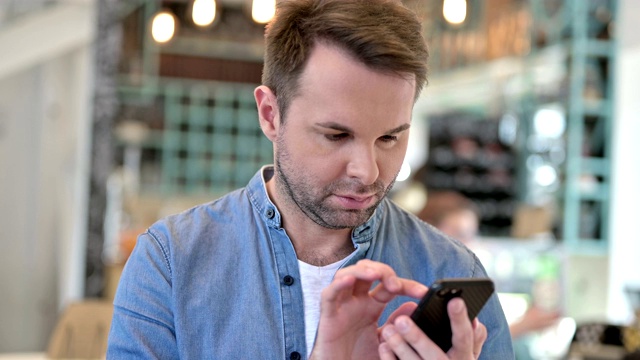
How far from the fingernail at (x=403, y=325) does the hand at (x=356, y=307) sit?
45 millimetres

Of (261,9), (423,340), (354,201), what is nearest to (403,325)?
(423,340)

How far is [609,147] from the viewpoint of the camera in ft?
25.3

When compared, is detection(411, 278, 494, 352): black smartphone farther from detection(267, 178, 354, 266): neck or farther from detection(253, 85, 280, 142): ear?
detection(253, 85, 280, 142): ear

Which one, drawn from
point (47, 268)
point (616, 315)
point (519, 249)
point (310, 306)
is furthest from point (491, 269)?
point (310, 306)

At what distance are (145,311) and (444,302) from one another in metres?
0.45

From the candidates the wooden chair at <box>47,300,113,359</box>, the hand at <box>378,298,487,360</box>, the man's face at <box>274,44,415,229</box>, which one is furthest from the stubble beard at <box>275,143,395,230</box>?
the wooden chair at <box>47,300,113,359</box>

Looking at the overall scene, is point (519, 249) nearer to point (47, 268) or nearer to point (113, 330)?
point (47, 268)

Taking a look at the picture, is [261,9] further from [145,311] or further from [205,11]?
[145,311]

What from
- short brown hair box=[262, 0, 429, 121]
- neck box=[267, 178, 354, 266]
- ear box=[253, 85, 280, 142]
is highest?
short brown hair box=[262, 0, 429, 121]

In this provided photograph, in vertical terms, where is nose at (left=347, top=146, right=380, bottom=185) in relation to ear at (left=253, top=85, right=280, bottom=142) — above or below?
below

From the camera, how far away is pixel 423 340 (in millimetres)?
1181

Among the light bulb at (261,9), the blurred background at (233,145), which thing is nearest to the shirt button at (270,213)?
the blurred background at (233,145)

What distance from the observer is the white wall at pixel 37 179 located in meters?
6.42

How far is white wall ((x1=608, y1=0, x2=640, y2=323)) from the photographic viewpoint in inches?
303
